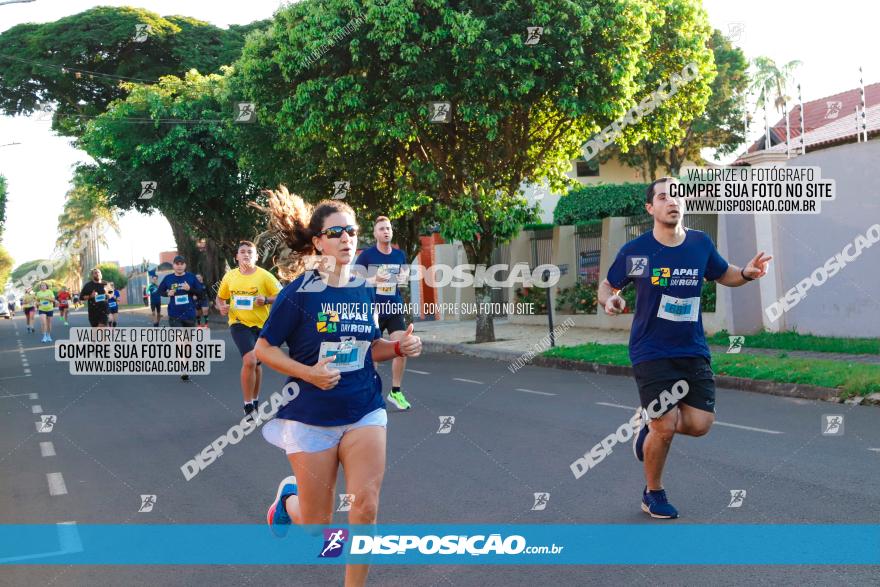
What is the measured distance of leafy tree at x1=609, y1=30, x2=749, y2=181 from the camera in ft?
124

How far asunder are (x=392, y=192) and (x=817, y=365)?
42.1ft

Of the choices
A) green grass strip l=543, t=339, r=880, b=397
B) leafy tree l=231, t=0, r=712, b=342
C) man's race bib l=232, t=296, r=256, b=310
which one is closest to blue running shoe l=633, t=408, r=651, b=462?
green grass strip l=543, t=339, r=880, b=397

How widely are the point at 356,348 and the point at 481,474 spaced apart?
3.09 metres

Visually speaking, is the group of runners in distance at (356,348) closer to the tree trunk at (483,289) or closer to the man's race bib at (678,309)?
the man's race bib at (678,309)

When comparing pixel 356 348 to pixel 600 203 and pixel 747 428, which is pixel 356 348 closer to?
pixel 747 428

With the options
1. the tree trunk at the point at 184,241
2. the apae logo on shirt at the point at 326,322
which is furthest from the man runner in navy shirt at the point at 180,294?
the tree trunk at the point at 184,241

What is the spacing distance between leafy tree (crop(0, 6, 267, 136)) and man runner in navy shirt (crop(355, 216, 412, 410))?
2905cm

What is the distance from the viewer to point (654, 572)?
4.55 m

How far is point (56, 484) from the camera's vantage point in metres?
7.35

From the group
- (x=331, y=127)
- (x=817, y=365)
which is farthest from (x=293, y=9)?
(x=817, y=365)

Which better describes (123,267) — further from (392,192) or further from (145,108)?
(392,192)

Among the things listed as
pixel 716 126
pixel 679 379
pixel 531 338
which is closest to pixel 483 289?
pixel 531 338

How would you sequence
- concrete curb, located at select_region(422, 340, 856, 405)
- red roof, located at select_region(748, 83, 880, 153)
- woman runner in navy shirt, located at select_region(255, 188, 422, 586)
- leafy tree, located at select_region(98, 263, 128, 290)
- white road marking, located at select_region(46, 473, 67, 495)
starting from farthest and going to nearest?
leafy tree, located at select_region(98, 263, 128, 290) < red roof, located at select_region(748, 83, 880, 153) < concrete curb, located at select_region(422, 340, 856, 405) < white road marking, located at select_region(46, 473, 67, 495) < woman runner in navy shirt, located at select_region(255, 188, 422, 586)

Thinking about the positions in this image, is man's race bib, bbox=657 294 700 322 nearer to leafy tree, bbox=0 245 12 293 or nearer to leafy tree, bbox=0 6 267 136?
leafy tree, bbox=0 6 267 136
